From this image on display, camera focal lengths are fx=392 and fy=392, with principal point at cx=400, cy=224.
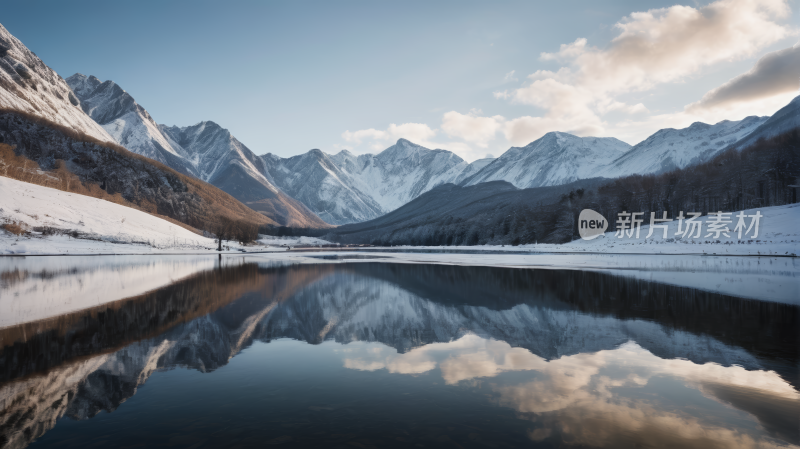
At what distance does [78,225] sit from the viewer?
76312 millimetres


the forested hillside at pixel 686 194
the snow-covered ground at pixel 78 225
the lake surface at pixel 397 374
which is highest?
the forested hillside at pixel 686 194

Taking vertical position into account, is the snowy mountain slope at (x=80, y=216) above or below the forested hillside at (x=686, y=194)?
below

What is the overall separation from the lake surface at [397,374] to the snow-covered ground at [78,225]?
203ft

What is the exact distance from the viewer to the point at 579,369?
10078mm

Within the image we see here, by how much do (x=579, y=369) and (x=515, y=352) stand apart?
2034mm

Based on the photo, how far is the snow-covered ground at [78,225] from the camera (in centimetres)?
6606

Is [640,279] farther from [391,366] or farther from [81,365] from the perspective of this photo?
[81,365]

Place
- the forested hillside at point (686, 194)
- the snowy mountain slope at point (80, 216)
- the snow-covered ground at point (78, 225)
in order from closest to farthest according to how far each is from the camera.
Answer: the snow-covered ground at point (78, 225)
the snowy mountain slope at point (80, 216)
the forested hillside at point (686, 194)

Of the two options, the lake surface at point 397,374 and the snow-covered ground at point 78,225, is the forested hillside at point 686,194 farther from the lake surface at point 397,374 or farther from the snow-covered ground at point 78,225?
the lake surface at point 397,374

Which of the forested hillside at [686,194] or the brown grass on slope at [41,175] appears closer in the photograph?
the brown grass on slope at [41,175]

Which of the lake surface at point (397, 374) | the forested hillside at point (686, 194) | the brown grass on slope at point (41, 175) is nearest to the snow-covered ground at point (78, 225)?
the brown grass on slope at point (41, 175)

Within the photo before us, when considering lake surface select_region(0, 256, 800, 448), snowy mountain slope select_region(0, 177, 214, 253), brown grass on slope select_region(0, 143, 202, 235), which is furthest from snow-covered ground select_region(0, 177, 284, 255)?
lake surface select_region(0, 256, 800, 448)

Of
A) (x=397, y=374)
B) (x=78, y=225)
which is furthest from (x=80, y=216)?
(x=397, y=374)

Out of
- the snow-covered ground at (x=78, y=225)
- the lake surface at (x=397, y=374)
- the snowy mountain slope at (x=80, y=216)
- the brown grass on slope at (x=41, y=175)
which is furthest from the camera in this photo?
the brown grass on slope at (x=41, y=175)
